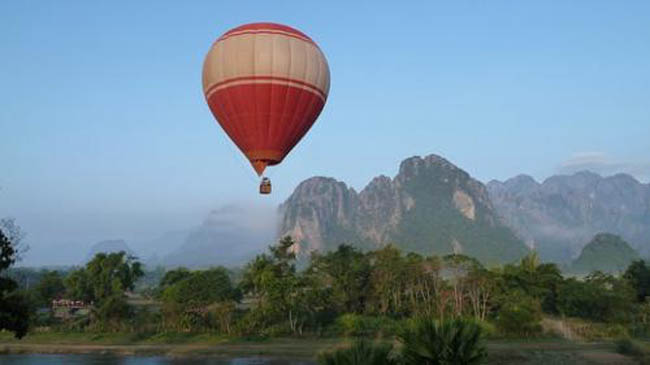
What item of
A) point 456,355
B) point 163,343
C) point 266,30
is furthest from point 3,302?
point 163,343

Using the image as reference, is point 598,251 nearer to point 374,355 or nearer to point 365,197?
point 365,197

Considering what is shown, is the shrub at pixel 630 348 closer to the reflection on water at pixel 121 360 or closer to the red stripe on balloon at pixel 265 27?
the reflection on water at pixel 121 360

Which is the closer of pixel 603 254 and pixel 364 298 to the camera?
pixel 364 298

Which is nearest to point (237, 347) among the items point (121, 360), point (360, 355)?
point (121, 360)

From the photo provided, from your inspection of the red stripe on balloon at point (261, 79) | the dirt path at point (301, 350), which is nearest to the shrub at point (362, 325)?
the dirt path at point (301, 350)

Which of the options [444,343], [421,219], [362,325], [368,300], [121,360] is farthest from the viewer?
[421,219]

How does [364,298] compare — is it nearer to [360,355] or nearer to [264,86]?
[264,86]
